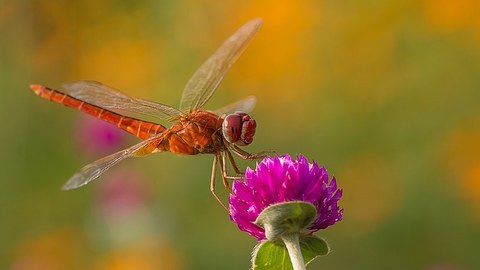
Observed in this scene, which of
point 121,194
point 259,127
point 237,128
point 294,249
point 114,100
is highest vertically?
point 259,127

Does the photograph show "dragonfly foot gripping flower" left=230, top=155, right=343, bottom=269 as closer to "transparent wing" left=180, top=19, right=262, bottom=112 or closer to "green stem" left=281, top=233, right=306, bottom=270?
"green stem" left=281, top=233, right=306, bottom=270

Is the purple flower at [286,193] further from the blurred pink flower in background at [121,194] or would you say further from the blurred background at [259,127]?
the blurred pink flower in background at [121,194]

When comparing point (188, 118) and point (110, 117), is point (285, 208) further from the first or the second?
point (110, 117)

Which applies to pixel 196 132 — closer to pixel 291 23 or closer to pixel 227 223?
pixel 227 223

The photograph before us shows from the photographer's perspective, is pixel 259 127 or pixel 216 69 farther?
pixel 259 127

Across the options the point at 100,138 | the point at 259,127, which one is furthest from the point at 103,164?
the point at 259,127

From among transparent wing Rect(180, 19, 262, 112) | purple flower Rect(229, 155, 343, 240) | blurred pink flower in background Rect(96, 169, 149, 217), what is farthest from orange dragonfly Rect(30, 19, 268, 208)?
blurred pink flower in background Rect(96, 169, 149, 217)

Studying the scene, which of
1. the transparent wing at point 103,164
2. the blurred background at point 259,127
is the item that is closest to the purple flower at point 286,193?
the transparent wing at point 103,164
